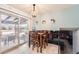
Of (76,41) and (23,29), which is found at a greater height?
(23,29)

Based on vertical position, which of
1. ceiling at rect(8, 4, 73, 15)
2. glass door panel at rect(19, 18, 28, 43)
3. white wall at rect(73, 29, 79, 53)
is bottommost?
white wall at rect(73, 29, 79, 53)

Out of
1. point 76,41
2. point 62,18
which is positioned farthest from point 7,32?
point 76,41

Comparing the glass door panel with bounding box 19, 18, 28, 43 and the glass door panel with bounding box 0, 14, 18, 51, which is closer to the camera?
the glass door panel with bounding box 0, 14, 18, 51

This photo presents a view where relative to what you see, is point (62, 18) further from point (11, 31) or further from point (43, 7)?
point (11, 31)

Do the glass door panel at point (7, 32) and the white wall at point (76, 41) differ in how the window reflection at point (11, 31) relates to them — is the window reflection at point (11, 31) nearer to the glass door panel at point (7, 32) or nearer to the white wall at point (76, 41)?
the glass door panel at point (7, 32)

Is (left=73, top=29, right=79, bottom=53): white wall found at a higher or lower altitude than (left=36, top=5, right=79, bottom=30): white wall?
lower

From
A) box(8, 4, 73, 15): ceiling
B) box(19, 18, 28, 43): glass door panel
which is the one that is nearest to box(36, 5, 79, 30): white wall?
box(8, 4, 73, 15): ceiling

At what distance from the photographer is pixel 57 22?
175cm

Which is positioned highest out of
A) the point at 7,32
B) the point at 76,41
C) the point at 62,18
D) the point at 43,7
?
Answer: the point at 43,7

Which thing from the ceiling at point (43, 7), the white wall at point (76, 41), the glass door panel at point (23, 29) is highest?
the ceiling at point (43, 7)

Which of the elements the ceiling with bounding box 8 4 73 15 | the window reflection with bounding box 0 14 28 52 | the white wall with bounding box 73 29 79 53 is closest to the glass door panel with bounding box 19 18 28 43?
the window reflection with bounding box 0 14 28 52

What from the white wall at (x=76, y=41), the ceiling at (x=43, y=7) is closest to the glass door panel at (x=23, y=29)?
the ceiling at (x=43, y=7)

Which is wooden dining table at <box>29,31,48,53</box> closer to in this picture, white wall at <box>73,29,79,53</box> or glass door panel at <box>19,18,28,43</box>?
glass door panel at <box>19,18,28,43</box>

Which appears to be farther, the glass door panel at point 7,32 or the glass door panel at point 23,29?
the glass door panel at point 23,29
